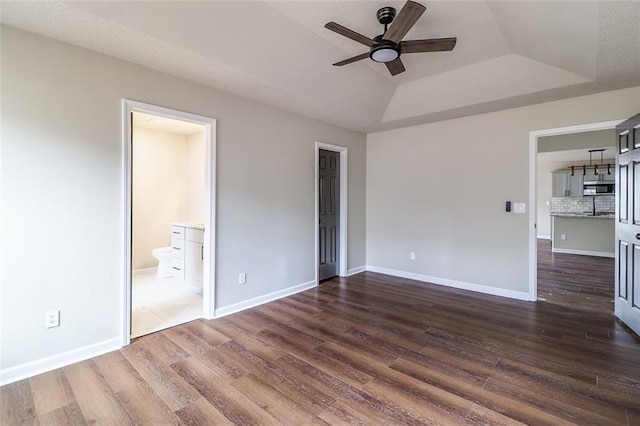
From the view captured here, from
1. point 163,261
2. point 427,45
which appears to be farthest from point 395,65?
point 163,261

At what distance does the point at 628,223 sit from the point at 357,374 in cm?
322

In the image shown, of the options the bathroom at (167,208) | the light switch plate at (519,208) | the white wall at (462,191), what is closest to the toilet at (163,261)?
the bathroom at (167,208)

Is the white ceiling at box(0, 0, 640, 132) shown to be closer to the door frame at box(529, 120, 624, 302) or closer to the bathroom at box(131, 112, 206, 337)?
the door frame at box(529, 120, 624, 302)

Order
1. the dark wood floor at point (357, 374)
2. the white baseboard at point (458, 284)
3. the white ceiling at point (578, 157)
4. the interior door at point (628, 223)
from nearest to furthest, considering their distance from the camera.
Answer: the dark wood floor at point (357, 374)
the interior door at point (628, 223)
the white baseboard at point (458, 284)
the white ceiling at point (578, 157)

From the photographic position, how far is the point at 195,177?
18.0ft

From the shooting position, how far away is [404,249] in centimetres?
509

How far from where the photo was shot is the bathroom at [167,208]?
166 inches

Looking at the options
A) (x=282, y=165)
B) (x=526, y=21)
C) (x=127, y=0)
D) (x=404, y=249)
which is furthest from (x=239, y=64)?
(x=404, y=249)

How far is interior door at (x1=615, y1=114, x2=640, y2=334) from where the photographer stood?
292 centimetres

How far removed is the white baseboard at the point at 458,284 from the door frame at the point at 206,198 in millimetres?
3107

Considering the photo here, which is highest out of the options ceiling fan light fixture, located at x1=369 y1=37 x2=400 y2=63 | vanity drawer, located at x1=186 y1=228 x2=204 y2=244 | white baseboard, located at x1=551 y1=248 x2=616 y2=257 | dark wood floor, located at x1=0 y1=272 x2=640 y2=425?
ceiling fan light fixture, located at x1=369 y1=37 x2=400 y2=63

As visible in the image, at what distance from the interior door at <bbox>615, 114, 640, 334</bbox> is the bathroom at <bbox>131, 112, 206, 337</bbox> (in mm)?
4791

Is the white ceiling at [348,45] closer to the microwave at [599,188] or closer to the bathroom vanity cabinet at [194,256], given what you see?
the bathroom vanity cabinet at [194,256]

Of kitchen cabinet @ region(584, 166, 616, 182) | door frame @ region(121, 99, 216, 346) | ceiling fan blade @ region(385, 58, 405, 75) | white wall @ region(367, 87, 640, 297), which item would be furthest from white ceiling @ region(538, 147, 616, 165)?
door frame @ region(121, 99, 216, 346)
